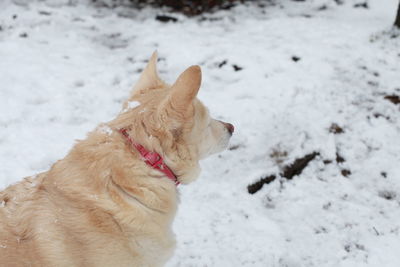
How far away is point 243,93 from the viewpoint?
5.47 metres

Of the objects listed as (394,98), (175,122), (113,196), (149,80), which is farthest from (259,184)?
(394,98)

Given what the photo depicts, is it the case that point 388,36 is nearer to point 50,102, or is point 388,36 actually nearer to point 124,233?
point 50,102

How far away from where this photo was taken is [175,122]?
7.74ft

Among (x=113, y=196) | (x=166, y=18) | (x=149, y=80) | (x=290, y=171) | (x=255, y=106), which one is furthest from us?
(x=166, y=18)

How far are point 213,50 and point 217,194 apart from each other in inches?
121

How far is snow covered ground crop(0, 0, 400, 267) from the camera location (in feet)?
12.1

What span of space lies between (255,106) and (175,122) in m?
2.96

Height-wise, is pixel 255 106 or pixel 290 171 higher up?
pixel 255 106

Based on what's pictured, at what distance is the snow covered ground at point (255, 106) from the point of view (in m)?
3.70

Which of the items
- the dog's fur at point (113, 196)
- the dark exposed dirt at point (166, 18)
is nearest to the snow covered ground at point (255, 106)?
the dark exposed dirt at point (166, 18)

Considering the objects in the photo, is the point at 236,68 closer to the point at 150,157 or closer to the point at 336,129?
the point at 336,129

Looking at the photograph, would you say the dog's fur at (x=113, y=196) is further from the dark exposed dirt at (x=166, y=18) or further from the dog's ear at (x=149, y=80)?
the dark exposed dirt at (x=166, y=18)

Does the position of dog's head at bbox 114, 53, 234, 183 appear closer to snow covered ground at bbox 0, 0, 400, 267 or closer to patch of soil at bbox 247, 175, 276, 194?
snow covered ground at bbox 0, 0, 400, 267

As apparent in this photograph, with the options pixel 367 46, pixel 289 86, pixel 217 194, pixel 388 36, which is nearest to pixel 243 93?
pixel 289 86
